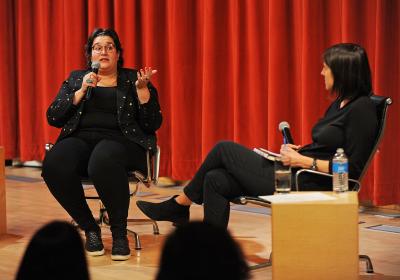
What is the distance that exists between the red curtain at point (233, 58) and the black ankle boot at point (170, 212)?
1.40 m

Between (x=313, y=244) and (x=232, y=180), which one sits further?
(x=232, y=180)

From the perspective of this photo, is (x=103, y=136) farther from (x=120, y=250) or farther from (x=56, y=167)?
(x=120, y=250)

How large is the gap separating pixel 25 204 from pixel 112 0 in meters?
1.90

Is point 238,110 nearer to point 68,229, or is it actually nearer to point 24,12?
point 24,12

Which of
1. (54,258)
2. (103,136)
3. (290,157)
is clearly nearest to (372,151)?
(290,157)

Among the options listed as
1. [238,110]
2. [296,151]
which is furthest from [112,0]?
[296,151]

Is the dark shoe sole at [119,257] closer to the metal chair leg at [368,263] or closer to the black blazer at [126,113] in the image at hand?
the black blazer at [126,113]

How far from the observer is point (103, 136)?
3.67 meters

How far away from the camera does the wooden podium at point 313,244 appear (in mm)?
2658

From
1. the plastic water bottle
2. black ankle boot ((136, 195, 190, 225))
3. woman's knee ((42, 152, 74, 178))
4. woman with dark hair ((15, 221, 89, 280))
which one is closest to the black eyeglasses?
woman's knee ((42, 152, 74, 178))

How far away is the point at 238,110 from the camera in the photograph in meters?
5.01

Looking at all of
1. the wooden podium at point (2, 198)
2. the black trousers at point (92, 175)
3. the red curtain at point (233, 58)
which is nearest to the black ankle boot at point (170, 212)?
the black trousers at point (92, 175)

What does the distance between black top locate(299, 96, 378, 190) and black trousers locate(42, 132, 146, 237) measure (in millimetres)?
912

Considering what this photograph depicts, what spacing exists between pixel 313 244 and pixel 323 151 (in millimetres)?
541
